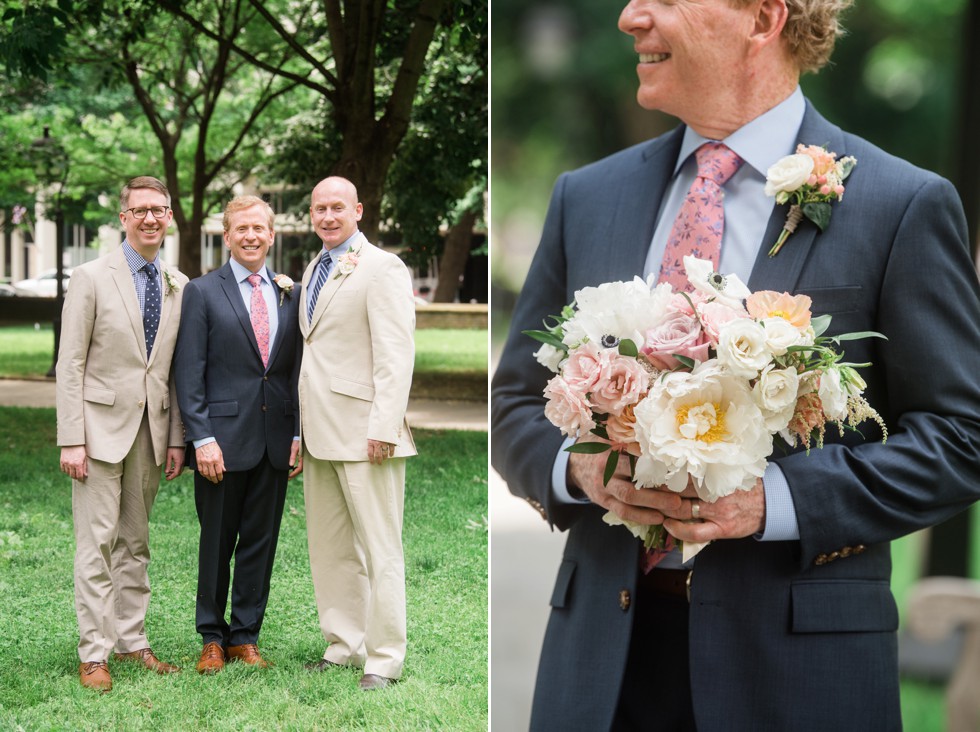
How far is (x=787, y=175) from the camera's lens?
1.97 meters

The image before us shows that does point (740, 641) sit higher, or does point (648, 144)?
point (648, 144)

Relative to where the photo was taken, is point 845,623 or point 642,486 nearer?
point 642,486

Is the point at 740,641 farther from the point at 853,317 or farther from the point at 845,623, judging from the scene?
the point at 853,317

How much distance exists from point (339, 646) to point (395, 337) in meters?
1.08

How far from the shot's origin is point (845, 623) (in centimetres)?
195

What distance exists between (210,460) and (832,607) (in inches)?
88.5

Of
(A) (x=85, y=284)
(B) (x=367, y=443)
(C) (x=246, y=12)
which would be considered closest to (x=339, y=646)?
(B) (x=367, y=443)

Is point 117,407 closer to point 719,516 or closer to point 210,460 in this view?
point 210,460

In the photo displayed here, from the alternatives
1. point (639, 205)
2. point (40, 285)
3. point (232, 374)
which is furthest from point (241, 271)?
point (40, 285)

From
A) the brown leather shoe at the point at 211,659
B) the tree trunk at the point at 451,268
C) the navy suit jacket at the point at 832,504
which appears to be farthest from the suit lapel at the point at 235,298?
the tree trunk at the point at 451,268

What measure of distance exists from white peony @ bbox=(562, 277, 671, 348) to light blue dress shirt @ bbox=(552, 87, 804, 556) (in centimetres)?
31

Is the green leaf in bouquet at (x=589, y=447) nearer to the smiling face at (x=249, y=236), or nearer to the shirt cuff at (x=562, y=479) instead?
the shirt cuff at (x=562, y=479)

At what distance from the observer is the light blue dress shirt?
6.84 ft

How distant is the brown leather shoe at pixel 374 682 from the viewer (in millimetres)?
3697
